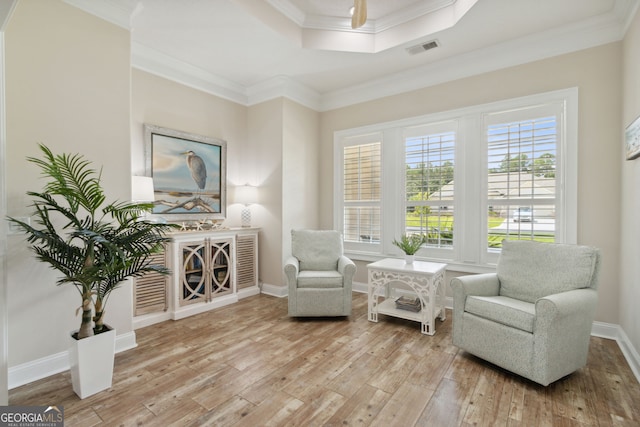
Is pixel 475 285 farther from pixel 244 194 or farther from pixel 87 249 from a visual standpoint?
pixel 244 194

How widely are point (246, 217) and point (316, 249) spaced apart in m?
1.33

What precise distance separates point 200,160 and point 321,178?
1812 mm

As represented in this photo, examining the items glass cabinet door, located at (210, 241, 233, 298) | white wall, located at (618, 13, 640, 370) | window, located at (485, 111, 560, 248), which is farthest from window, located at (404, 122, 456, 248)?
glass cabinet door, located at (210, 241, 233, 298)

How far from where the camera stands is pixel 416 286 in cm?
313

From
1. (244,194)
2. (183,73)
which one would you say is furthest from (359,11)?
(244,194)

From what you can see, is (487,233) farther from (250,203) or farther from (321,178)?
(250,203)

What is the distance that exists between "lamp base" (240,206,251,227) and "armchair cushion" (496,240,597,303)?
10.5ft

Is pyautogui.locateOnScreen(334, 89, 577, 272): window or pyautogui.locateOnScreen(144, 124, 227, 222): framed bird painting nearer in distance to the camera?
pyautogui.locateOnScreen(334, 89, 577, 272): window

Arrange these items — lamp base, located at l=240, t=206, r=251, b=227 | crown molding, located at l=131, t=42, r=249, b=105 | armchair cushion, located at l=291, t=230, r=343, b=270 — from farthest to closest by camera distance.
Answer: lamp base, located at l=240, t=206, r=251, b=227, armchair cushion, located at l=291, t=230, r=343, b=270, crown molding, located at l=131, t=42, r=249, b=105

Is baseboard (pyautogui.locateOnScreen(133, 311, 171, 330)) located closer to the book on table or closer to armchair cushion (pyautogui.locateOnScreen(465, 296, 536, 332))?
the book on table

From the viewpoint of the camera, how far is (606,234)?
287cm

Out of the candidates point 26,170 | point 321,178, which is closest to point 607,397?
point 321,178

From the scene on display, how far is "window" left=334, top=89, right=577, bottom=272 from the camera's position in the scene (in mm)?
3131

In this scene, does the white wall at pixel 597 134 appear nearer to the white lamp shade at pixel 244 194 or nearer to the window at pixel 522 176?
the window at pixel 522 176
